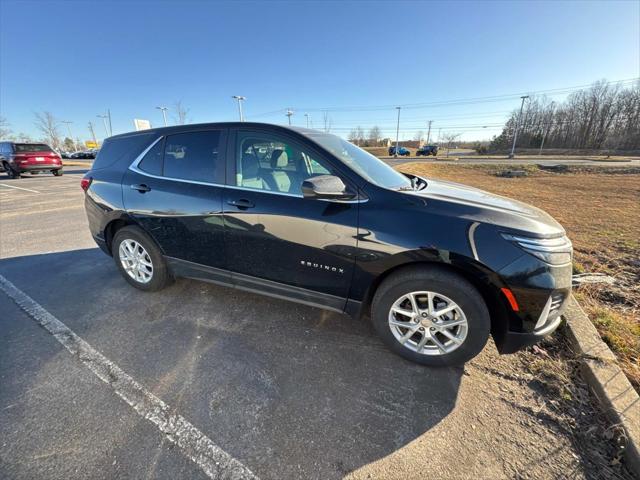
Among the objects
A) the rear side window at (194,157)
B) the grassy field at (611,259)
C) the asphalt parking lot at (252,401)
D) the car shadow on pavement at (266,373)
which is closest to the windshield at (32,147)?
the car shadow on pavement at (266,373)

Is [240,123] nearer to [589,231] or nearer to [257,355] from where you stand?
[257,355]

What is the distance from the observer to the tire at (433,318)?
6.44ft

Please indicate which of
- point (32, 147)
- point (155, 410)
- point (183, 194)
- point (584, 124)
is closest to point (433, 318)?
point (155, 410)

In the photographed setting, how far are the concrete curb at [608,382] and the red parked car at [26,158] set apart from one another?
2119cm

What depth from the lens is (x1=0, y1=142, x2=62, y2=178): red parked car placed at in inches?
557

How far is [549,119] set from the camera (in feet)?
190

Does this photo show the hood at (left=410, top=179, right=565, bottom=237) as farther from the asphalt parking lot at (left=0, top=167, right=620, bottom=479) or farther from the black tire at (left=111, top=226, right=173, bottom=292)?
the black tire at (left=111, top=226, right=173, bottom=292)

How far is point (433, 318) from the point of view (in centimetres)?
209

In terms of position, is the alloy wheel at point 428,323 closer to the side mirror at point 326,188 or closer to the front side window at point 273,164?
the side mirror at point 326,188

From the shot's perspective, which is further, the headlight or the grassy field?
the grassy field

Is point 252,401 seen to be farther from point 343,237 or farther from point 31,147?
point 31,147

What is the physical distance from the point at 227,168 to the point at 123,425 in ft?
6.63

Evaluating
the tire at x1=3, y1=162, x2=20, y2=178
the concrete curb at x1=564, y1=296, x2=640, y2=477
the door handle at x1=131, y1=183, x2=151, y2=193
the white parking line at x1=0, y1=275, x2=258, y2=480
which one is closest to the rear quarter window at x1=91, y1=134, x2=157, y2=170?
the door handle at x1=131, y1=183, x2=151, y2=193

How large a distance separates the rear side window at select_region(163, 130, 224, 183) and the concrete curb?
326 cm
